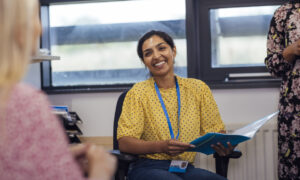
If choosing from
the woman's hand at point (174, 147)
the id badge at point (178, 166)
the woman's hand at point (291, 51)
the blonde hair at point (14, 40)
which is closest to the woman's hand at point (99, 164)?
the blonde hair at point (14, 40)

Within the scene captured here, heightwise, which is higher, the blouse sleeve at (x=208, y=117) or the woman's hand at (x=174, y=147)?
the blouse sleeve at (x=208, y=117)

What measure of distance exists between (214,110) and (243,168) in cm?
66

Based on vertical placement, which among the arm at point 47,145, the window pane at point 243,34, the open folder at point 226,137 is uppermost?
the window pane at point 243,34

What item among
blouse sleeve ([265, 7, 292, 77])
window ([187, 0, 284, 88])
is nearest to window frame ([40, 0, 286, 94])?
window ([187, 0, 284, 88])

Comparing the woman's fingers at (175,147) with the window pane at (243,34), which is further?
the window pane at (243,34)

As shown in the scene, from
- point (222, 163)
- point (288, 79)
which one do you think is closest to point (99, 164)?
point (222, 163)

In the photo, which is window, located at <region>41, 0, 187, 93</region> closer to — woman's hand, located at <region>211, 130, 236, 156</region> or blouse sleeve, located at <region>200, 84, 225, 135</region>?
blouse sleeve, located at <region>200, 84, 225, 135</region>

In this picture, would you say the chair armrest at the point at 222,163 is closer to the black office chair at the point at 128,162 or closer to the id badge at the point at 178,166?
the black office chair at the point at 128,162

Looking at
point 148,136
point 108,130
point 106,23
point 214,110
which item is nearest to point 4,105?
point 148,136

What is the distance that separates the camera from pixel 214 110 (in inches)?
75.9

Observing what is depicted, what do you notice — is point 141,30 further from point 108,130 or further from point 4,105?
point 4,105

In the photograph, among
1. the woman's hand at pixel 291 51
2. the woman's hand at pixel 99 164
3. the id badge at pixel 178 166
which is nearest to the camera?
the woman's hand at pixel 99 164

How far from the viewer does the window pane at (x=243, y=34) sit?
2576mm

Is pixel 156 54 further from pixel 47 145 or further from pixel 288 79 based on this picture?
pixel 47 145
